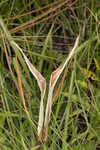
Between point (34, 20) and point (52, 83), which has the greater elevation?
point (34, 20)

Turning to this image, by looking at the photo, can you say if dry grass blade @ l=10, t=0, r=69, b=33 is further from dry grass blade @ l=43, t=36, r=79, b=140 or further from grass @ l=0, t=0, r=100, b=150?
dry grass blade @ l=43, t=36, r=79, b=140

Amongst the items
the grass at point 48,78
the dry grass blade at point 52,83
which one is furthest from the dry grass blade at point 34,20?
the dry grass blade at point 52,83

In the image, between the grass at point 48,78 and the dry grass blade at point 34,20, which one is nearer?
the grass at point 48,78

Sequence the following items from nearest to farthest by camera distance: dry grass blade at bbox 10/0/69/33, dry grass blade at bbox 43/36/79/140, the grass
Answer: dry grass blade at bbox 43/36/79/140 → the grass → dry grass blade at bbox 10/0/69/33

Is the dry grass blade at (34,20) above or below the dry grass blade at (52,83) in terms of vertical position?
above

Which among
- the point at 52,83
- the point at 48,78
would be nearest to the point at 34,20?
the point at 48,78

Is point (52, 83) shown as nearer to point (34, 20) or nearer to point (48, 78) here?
point (48, 78)

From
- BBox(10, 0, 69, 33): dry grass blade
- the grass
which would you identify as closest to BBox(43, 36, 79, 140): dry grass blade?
the grass

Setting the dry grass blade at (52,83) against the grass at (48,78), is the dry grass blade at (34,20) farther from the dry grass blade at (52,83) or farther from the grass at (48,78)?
the dry grass blade at (52,83)
